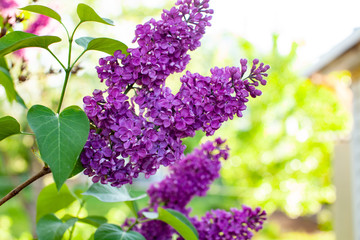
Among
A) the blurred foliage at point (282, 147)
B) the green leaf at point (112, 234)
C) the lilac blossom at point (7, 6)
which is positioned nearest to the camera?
the green leaf at point (112, 234)

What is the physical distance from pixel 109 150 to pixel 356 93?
386 centimetres

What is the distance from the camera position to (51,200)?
0.68 m

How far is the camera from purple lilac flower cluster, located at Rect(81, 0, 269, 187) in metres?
0.44

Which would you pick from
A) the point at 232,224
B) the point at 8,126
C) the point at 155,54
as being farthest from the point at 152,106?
the point at 232,224

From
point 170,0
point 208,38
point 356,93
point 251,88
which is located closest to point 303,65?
point 208,38

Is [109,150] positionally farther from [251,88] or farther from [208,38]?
[208,38]

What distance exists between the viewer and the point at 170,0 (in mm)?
5500

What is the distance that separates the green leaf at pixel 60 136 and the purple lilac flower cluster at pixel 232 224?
31 centimetres

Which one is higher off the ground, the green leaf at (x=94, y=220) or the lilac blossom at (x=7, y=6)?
the lilac blossom at (x=7, y=6)

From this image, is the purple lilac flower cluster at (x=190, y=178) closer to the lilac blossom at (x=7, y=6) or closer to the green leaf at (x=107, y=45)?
the green leaf at (x=107, y=45)

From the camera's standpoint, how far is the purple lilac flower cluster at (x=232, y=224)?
2.02 ft

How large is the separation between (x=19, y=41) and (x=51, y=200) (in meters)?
0.35

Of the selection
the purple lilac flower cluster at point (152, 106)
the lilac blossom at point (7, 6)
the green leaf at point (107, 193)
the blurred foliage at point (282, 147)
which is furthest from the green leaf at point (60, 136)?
the blurred foliage at point (282, 147)

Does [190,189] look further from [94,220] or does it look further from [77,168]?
[77,168]
